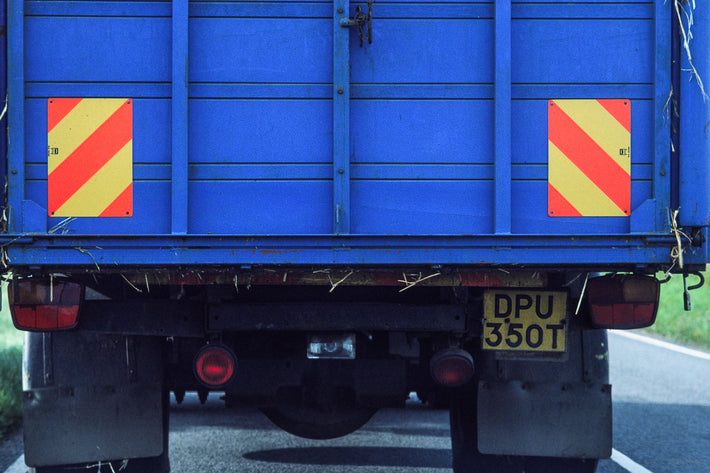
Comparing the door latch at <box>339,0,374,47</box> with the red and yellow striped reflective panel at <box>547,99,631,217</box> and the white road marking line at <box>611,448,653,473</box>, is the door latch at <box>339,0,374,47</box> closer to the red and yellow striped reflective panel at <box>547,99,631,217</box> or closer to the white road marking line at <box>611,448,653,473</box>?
the red and yellow striped reflective panel at <box>547,99,631,217</box>

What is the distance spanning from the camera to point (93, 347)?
548 centimetres

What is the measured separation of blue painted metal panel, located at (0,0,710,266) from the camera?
15.4 ft

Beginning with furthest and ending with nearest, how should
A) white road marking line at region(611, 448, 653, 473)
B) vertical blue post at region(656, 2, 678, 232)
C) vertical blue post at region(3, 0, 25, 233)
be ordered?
white road marking line at region(611, 448, 653, 473), vertical blue post at region(656, 2, 678, 232), vertical blue post at region(3, 0, 25, 233)

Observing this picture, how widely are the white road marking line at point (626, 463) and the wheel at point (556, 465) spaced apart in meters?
1.29

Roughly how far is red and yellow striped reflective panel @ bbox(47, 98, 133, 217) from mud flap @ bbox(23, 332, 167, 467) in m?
0.92

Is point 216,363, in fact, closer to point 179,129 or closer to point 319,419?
point 319,419

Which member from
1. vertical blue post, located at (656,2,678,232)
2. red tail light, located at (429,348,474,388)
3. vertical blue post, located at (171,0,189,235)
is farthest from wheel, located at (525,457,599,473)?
vertical blue post, located at (171,0,189,235)

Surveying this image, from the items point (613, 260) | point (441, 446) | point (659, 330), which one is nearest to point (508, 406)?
point (613, 260)

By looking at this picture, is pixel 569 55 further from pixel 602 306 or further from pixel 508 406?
pixel 508 406

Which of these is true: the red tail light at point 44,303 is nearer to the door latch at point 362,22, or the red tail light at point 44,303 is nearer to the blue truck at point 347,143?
the blue truck at point 347,143

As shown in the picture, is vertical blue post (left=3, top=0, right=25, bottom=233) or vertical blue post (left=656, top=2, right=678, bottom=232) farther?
vertical blue post (left=656, top=2, right=678, bottom=232)

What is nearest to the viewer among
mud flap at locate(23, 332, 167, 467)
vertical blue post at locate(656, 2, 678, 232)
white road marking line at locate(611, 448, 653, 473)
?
vertical blue post at locate(656, 2, 678, 232)

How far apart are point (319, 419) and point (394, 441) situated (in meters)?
2.40

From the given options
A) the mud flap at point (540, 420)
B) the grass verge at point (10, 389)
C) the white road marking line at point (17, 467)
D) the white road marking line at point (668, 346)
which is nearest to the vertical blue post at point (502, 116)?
the mud flap at point (540, 420)
